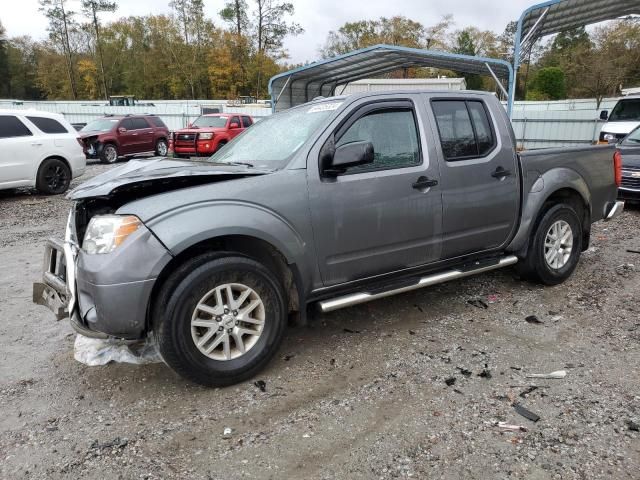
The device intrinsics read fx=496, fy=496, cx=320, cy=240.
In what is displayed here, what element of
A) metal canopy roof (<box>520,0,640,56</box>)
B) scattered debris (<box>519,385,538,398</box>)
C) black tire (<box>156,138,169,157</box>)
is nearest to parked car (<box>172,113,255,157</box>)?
black tire (<box>156,138,169,157</box>)

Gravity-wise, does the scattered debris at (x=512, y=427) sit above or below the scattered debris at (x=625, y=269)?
below

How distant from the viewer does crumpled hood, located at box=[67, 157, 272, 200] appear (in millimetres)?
2955

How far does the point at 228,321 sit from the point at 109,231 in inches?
34.6

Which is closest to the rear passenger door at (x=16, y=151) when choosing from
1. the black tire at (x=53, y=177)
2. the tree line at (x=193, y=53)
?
the black tire at (x=53, y=177)

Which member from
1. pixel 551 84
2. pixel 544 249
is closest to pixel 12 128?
pixel 544 249

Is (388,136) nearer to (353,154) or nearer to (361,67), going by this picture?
(353,154)

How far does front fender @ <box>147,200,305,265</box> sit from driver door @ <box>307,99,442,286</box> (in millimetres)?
216

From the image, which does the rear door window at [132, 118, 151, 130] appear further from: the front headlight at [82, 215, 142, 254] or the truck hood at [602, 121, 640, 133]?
the front headlight at [82, 215, 142, 254]

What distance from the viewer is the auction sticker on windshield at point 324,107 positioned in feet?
11.9

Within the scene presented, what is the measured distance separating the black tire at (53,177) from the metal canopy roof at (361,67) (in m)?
7.98

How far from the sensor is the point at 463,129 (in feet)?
13.6

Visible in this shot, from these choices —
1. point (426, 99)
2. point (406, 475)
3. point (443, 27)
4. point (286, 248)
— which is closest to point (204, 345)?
point (286, 248)

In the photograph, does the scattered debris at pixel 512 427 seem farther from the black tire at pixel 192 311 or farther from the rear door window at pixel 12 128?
the rear door window at pixel 12 128

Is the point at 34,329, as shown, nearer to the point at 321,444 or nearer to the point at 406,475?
the point at 321,444
